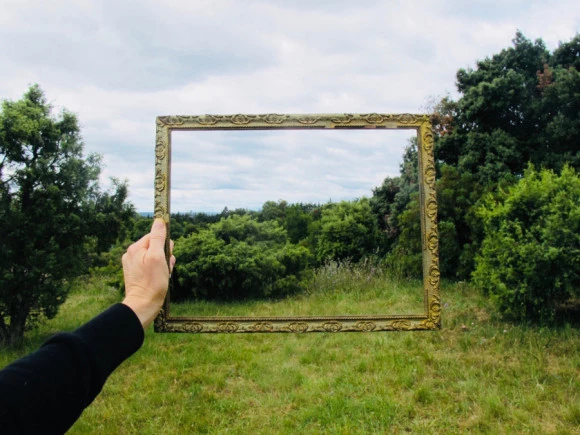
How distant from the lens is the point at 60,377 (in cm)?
76

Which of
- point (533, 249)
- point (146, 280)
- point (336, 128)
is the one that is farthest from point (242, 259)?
point (533, 249)

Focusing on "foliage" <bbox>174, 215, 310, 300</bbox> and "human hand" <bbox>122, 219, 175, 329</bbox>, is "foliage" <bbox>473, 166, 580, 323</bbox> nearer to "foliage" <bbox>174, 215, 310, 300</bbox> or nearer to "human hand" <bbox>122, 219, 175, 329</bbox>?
"foliage" <bbox>174, 215, 310, 300</bbox>

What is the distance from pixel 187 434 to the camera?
3.08 meters

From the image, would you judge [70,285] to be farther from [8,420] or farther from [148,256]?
[8,420]

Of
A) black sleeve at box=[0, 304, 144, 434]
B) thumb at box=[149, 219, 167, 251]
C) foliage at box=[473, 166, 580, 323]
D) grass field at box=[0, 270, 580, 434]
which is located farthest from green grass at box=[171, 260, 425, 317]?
foliage at box=[473, 166, 580, 323]

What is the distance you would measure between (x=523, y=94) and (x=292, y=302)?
5.77m

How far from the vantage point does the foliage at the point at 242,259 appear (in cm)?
231

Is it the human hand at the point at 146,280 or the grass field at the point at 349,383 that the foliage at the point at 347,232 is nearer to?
the grass field at the point at 349,383

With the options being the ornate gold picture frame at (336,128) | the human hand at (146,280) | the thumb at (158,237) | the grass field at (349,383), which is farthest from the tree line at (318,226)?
the human hand at (146,280)

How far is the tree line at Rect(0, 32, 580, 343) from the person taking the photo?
93.1 inches

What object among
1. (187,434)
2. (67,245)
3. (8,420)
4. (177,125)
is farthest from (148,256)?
(67,245)

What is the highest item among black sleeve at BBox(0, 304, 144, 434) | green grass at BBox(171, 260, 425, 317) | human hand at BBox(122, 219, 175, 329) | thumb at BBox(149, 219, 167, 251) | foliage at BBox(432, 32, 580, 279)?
foliage at BBox(432, 32, 580, 279)

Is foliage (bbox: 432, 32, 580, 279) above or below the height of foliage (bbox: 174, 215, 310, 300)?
above

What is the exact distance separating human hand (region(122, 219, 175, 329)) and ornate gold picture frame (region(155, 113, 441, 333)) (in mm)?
890
